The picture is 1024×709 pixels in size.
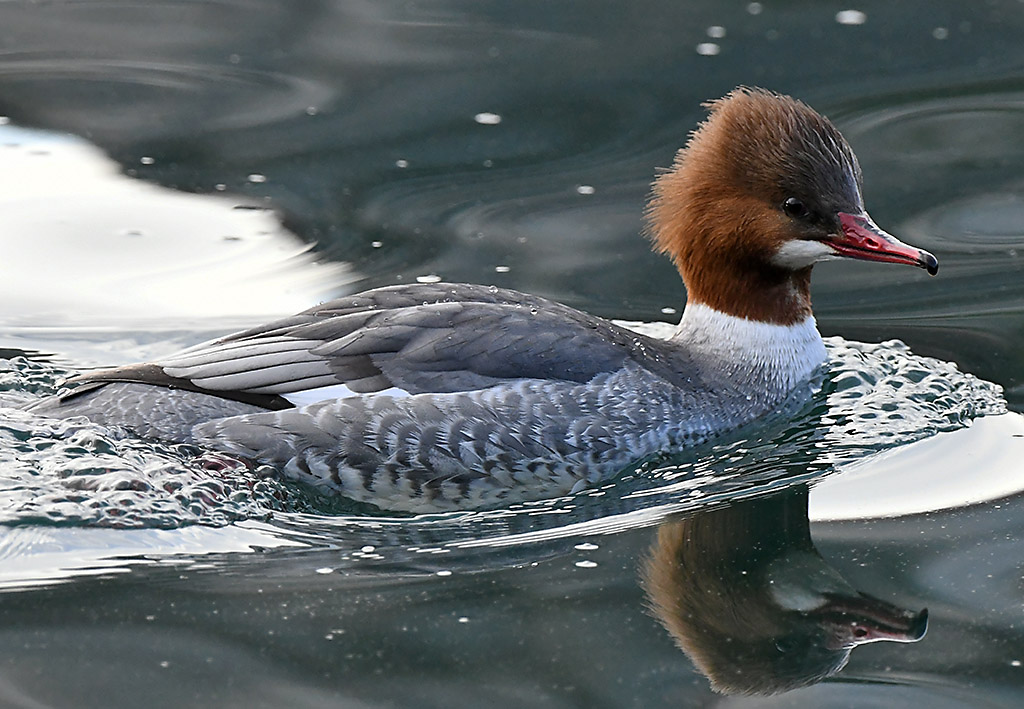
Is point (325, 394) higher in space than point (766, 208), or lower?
lower

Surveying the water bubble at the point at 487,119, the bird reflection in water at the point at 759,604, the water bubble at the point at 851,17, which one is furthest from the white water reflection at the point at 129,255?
the water bubble at the point at 851,17

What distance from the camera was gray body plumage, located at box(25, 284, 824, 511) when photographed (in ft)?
17.9

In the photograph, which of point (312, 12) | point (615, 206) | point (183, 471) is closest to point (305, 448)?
point (183, 471)

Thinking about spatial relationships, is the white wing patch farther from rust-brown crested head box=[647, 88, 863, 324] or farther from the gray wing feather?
rust-brown crested head box=[647, 88, 863, 324]

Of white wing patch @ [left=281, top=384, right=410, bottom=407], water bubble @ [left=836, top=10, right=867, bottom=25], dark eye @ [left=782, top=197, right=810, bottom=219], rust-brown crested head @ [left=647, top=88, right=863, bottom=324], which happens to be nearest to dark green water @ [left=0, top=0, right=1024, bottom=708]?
water bubble @ [left=836, top=10, right=867, bottom=25]

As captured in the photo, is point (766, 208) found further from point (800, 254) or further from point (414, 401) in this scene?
point (414, 401)

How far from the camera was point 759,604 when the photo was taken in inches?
189

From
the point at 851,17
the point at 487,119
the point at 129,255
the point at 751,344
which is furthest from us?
the point at 851,17

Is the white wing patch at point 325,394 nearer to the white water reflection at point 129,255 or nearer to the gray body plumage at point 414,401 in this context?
the gray body plumage at point 414,401

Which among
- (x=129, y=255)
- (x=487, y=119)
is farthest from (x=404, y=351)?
(x=487, y=119)

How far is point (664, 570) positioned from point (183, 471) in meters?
1.73

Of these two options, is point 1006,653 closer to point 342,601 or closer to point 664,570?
point 664,570

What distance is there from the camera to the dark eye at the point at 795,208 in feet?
19.4

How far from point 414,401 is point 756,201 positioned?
1.61 meters
